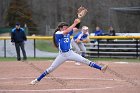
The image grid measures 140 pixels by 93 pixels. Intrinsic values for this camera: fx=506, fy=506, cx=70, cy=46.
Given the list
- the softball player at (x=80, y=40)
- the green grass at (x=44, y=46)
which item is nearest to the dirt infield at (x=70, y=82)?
the softball player at (x=80, y=40)

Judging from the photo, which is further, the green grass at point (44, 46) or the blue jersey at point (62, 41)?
the green grass at point (44, 46)

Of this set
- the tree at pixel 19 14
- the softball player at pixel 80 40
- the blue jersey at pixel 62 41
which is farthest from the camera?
the tree at pixel 19 14

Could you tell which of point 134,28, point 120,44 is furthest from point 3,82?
point 134,28

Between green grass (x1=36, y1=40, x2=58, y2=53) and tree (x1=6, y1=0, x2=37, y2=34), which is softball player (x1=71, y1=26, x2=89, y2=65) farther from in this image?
tree (x1=6, y1=0, x2=37, y2=34)

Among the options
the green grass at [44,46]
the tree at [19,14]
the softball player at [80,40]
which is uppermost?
the tree at [19,14]

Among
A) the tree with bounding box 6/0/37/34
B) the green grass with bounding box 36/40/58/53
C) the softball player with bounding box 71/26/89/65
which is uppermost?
the tree with bounding box 6/0/37/34

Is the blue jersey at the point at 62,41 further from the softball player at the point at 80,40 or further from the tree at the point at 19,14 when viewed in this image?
the tree at the point at 19,14

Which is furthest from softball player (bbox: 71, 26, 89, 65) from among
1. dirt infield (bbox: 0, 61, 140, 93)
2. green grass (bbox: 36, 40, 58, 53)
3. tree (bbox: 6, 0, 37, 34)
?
tree (bbox: 6, 0, 37, 34)

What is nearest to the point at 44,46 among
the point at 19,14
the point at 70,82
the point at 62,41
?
the point at 19,14

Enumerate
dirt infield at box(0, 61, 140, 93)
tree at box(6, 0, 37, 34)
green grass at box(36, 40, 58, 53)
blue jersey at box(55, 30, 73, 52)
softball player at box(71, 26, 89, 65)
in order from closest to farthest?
dirt infield at box(0, 61, 140, 93), blue jersey at box(55, 30, 73, 52), softball player at box(71, 26, 89, 65), green grass at box(36, 40, 58, 53), tree at box(6, 0, 37, 34)

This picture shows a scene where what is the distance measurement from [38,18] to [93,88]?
48.8 m

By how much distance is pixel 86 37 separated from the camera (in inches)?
867

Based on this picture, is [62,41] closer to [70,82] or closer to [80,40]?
[70,82]

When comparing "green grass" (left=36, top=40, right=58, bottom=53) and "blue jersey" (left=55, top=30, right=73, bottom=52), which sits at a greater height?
"blue jersey" (left=55, top=30, right=73, bottom=52)
